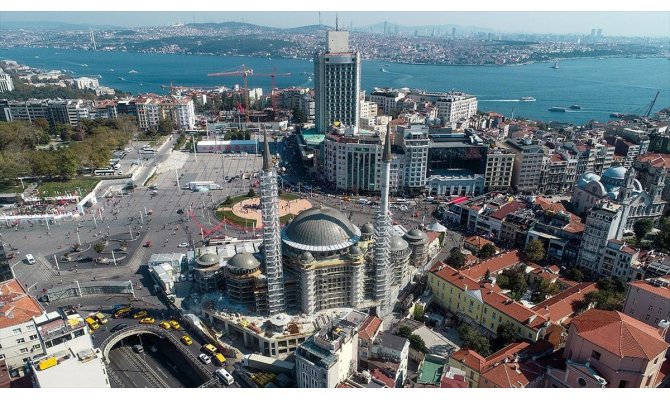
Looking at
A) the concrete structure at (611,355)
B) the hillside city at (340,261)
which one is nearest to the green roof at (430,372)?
the hillside city at (340,261)

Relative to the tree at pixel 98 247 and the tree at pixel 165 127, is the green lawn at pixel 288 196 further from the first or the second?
the tree at pixel 165 127

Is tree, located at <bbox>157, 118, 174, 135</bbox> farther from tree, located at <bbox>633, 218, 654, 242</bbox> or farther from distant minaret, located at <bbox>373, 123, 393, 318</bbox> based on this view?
tree, located at <bbox>633, 218, 654, 242</bbox>

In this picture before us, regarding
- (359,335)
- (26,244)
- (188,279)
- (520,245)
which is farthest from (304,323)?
(26,244)

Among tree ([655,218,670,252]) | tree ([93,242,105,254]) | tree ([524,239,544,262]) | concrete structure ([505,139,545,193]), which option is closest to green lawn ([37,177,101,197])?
tree ([93,242,105,254])

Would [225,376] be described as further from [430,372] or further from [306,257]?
[430,372]

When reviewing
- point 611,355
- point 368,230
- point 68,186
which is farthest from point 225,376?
point 68,186
